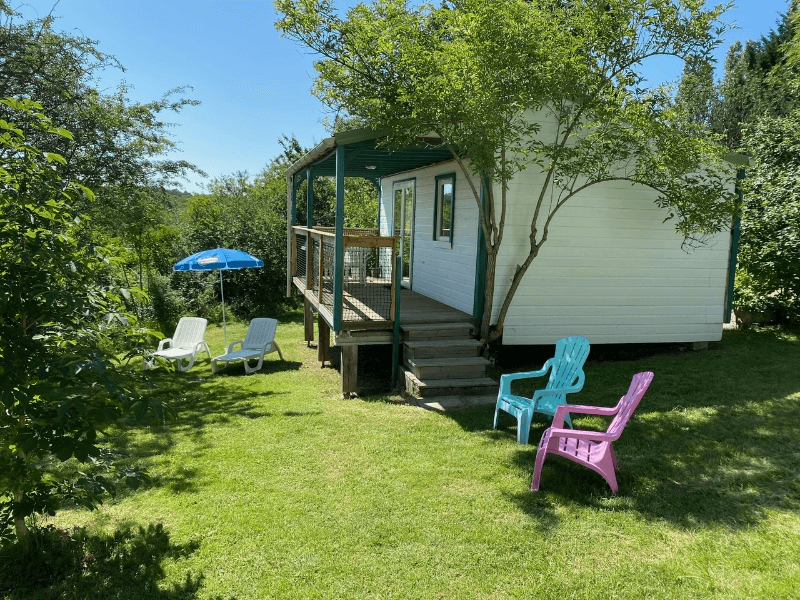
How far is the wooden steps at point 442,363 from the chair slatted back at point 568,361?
1134 mm

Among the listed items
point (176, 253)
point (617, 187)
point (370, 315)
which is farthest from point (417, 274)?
point (176, 253)

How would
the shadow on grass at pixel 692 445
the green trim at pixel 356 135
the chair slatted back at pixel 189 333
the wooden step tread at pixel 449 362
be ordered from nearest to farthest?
the shadow on grass at pixel 692 445
the green trim at pixel 356 135
the wooden step tread at pixel 449 362
the chair slatted back at pixel 189 333

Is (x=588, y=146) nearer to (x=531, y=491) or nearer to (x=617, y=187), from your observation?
(x=617, y=187)

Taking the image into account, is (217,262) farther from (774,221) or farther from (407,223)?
(774,221)

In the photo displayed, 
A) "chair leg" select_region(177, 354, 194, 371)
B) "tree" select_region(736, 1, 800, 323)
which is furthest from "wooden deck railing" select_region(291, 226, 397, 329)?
"tree" select_region(736, 1, 800, 323)

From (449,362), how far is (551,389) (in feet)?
6.30

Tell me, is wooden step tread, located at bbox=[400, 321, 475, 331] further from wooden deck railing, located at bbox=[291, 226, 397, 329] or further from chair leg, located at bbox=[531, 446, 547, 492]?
chair leg, located at bbox=[531, 446, 547, 492]

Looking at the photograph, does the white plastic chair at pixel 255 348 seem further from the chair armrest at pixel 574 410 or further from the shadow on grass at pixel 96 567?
the chair armrest at pixel 574 410

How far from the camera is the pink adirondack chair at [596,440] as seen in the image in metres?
4.23

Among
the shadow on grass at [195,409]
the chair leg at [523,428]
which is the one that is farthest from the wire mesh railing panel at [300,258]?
the chair leg at [523,428]

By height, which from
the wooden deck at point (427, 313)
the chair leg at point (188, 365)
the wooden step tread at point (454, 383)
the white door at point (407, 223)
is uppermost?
the white door at point (407, 223)

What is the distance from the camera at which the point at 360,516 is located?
4.03 metres

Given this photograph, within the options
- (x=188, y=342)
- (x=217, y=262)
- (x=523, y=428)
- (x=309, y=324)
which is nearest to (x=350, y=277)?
(x=309, y=324)

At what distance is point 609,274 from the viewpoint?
849 cm
